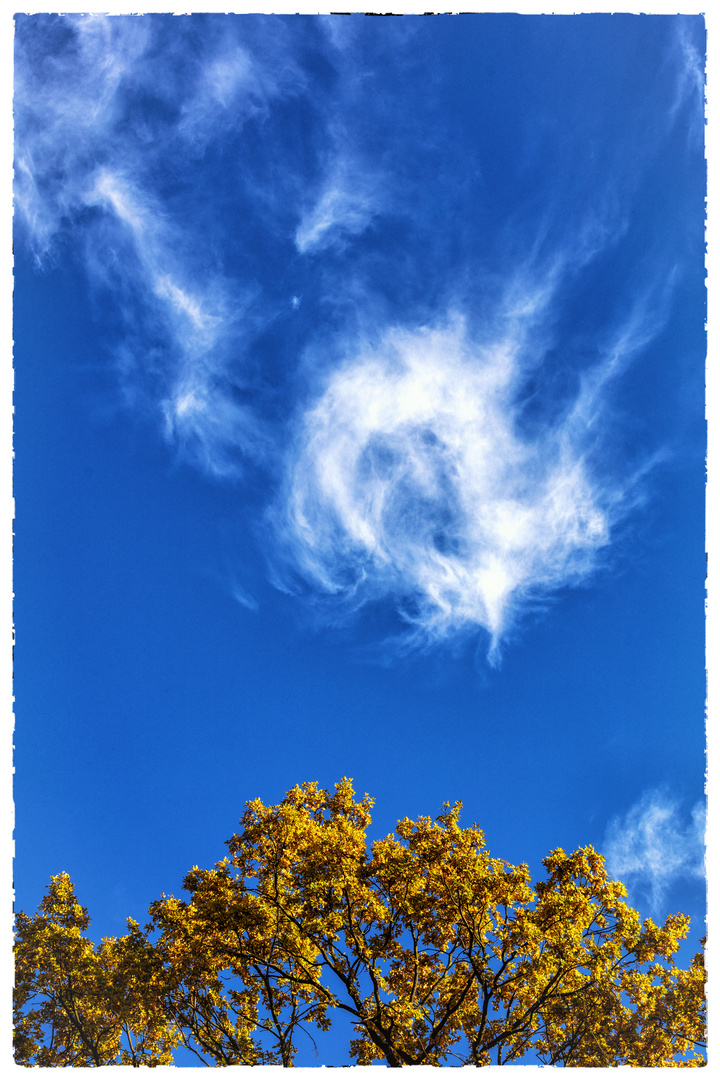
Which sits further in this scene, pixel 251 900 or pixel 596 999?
pixel 251 900

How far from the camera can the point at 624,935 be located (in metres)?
10.3

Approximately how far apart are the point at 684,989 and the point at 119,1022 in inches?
425

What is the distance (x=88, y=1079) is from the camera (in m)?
7.53

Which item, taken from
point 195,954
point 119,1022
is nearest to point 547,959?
point 195,954

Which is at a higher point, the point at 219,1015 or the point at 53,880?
the point at 53,880

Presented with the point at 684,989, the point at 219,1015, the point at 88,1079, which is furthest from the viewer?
the point at 219,1015

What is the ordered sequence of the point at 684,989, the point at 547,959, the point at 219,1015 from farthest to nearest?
the point at 219,1015, the point at 684,989, the point at 547,959

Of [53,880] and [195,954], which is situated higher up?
[53,880]

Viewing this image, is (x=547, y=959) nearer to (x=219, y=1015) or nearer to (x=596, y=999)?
(x=596, y=999)

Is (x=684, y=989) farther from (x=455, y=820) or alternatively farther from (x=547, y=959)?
(x=455, y=820)
